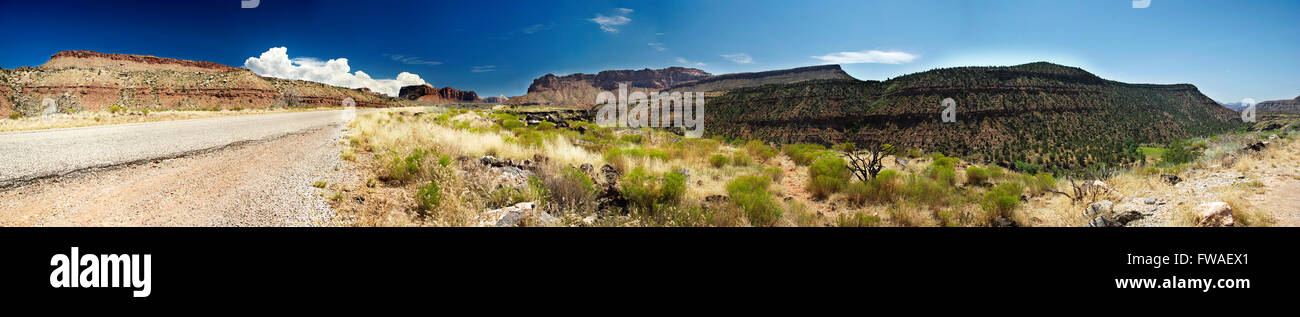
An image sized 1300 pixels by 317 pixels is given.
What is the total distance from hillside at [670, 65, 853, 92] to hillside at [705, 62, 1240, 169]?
5130 centimetres

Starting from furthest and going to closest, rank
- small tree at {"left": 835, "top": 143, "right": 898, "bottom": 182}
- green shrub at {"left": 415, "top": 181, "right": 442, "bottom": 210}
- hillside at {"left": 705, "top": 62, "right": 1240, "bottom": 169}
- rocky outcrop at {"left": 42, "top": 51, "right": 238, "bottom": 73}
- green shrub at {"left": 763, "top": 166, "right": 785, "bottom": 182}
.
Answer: rocky outcrop at {"left": 42, "top": 51, "right": 238, "bottom": 73}, hillside at {"left": 705, "top": 62, "right": 1240, "bottom": 169}, green shrub at {"left": 763, "top": 166, "right": 785, "bottom": 182}, small tree at {"left": 835, "top": 143, "right": 898, "bottom": 182}, green shrub at {"left": 415, "top": 181, "right": 442, "bottom": 210}

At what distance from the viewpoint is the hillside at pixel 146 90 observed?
164ft

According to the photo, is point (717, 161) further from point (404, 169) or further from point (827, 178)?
point (404, 169)

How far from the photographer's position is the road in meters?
3.13

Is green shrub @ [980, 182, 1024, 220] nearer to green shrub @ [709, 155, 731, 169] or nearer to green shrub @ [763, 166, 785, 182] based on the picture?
green shrub @ [763, 166, 785, 182]

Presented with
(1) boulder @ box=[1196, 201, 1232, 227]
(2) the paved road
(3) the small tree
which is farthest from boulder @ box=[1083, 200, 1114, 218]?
(2) the paved road

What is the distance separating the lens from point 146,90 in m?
54.5

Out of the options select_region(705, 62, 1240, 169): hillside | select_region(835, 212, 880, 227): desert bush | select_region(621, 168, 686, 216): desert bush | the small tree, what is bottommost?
select_region(835, 212, 880, 227): desert bush

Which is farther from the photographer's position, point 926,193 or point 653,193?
point 926,193

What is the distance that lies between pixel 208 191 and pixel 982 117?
68706 mm

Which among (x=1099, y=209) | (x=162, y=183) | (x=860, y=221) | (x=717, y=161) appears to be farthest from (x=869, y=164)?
(x=162, y=183)

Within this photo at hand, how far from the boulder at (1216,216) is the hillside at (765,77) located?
11611 cm

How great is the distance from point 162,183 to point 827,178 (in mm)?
8851
